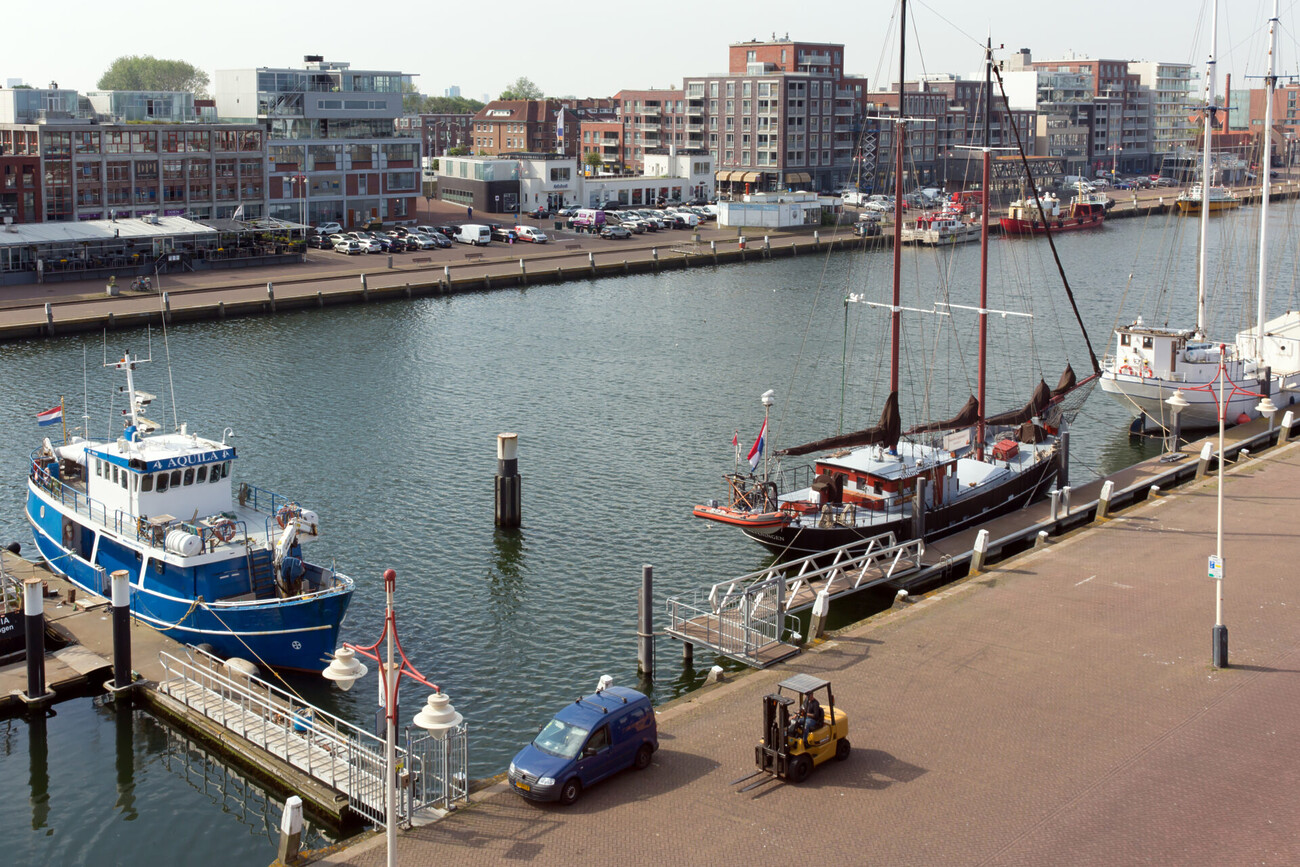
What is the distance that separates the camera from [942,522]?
1593 inches

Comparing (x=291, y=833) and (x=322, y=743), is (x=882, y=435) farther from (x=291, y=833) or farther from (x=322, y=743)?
(x=291, y=833)

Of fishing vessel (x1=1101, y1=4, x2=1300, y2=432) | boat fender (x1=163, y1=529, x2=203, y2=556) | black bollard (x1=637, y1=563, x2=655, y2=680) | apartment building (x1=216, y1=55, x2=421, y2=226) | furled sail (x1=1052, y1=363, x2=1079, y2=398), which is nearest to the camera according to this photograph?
black bollard (x1=637, y1=563, x2=655, y2=680)

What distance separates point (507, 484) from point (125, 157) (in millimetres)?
69614

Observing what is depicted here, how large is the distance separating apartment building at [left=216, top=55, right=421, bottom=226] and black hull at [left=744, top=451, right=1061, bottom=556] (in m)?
80.0

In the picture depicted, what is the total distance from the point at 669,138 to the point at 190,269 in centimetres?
9030

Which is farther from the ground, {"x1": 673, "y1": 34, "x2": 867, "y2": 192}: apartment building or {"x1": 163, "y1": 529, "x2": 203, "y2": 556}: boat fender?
{"x1": 673, "y1": 34, "x2": 867, "y2": 192}: apartment building

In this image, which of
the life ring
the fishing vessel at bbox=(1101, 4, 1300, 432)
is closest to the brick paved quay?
the life ring

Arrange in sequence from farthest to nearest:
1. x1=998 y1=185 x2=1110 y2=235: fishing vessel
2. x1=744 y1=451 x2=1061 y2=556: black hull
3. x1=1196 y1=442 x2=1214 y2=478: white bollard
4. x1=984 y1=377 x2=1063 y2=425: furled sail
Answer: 1. x1=998 y1=185 x2=1110 y2=235: fishing vessel
2. x1=1196 y1=442 x2=1214 y2=478: white bollard
3. x1=984 y1=377 x2=1063 y2=425: furled sail
4. x1=744 y1=451 x2=1061 y2=556: black hull

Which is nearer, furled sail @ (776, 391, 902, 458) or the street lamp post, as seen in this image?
the street lamp post

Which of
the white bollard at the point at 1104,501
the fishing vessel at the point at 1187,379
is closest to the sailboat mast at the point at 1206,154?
the fishing vessel at the point at 1187,379

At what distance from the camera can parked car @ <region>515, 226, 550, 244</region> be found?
11506 centimetres

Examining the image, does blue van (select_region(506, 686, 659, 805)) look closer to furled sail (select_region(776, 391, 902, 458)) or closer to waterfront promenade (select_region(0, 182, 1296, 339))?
furled sail (select_region(776, 391, 902, 458))

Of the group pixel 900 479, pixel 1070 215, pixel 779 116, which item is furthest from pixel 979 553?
pixel 779 116

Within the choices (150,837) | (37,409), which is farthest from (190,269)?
(150,837)
